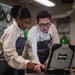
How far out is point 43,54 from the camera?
1.98 metres

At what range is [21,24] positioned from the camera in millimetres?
1782

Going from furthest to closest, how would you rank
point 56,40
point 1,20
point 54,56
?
point 1,20 < point 56,40 < point 54,56

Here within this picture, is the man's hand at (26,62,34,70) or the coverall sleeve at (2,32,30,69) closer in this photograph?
the man's hand at (26,62,34,70)

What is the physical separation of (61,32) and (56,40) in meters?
4.69

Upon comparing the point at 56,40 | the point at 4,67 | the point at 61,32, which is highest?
the point at 56,40

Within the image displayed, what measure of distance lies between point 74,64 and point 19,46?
51 centimetres

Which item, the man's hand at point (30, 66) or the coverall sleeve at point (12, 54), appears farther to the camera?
the coverall sleeve at point (12, 54)

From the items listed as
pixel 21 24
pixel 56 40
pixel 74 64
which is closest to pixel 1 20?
pixel 56 40

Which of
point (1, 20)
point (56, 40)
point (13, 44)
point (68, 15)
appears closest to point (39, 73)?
point (13, 44)

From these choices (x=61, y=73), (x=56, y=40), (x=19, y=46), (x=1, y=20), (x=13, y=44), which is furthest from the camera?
(x=1, y=20)

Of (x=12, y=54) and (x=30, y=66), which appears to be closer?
(x=30, y=66)

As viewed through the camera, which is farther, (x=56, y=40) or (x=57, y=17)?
(x=57, y=17)

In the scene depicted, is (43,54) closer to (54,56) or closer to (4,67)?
(4,67)

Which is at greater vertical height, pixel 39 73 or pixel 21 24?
pixel 21 24
